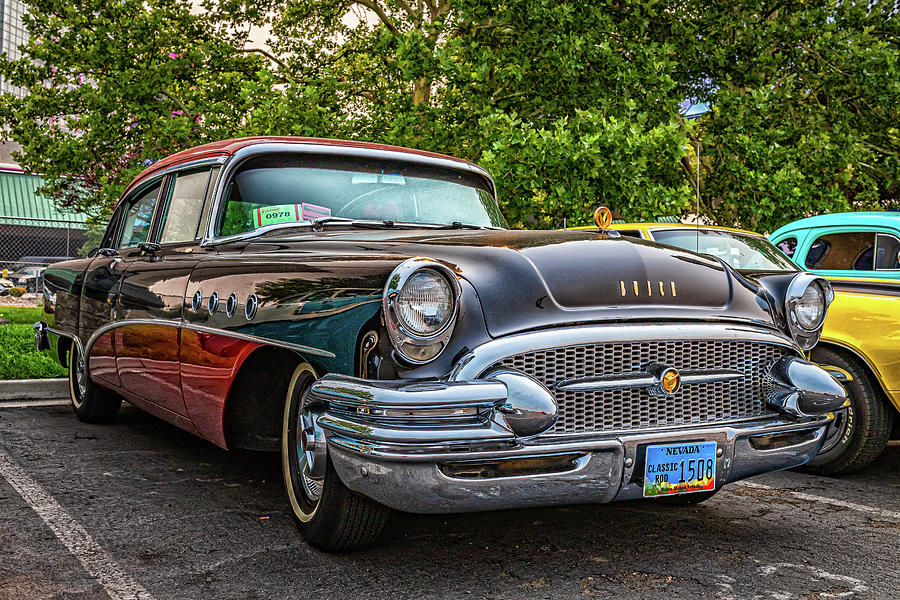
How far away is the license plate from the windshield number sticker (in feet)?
6.87

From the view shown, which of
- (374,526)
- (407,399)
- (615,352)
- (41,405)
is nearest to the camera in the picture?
(407,399)

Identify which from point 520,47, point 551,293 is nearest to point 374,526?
point 551,293

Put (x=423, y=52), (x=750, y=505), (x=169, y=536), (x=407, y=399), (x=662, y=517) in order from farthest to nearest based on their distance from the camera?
(x=423, y=52), (x=750, y=505), (x=662, y=517), (x=169, y=536), (x=407, y=399)

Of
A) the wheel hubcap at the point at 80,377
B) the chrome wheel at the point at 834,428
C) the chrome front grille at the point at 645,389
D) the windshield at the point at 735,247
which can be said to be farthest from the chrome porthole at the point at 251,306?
the windshield at the point at 735,247

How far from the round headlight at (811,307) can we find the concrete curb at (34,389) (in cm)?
620

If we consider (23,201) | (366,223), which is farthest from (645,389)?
(23,201)

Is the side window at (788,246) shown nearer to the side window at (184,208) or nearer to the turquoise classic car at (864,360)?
the turquoise classic car at (864,360)

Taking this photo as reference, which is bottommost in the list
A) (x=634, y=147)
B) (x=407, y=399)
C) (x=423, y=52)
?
(x=407, y=399)

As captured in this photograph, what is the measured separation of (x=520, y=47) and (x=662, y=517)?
946 cm

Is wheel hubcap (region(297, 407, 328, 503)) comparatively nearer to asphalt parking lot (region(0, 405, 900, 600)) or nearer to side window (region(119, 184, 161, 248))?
asphalt parking lot (region(0, 405, 900, 600))

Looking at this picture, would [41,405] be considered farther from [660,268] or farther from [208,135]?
[208,135]

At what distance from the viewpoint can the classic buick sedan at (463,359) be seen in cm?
298

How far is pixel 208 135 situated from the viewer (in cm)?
1325

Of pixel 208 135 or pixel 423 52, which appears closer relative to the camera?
pixel 423 52
